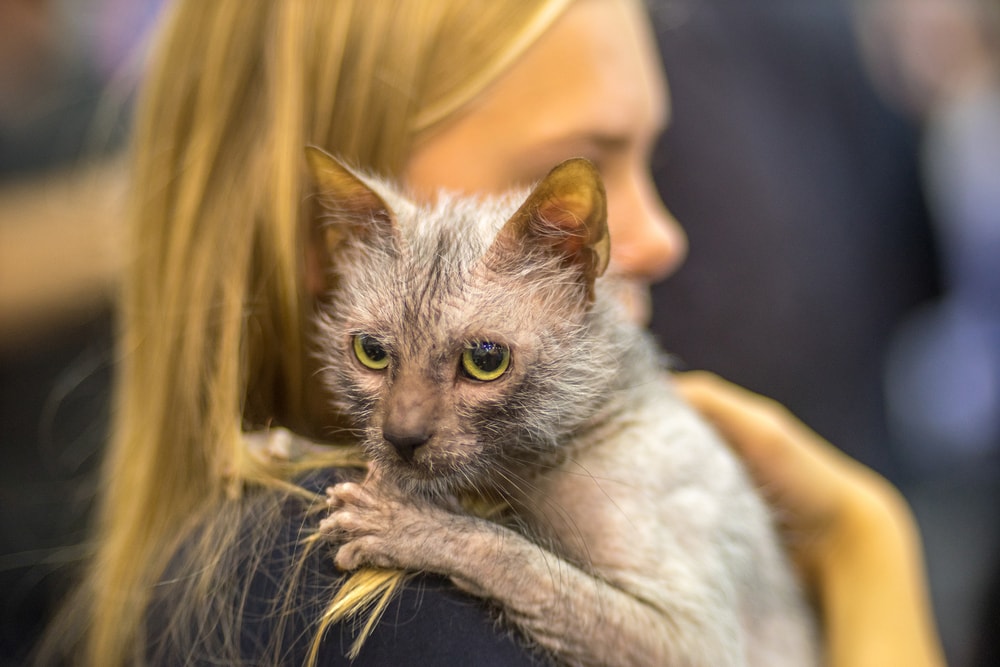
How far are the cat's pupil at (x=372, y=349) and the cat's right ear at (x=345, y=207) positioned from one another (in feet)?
0.38

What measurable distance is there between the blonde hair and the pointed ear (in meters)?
0.38

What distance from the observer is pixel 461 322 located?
2.35ft

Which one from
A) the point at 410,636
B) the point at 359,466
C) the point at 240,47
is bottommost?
the point at 410,636

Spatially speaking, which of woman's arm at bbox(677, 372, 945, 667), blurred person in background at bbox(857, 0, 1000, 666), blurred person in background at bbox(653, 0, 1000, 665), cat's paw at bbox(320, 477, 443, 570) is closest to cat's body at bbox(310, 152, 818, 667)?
cat's paw at bbox(320, 477, 443, 570)

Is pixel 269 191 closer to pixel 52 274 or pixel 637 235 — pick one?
pixel 637 235

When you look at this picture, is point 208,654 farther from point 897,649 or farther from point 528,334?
point 897,649

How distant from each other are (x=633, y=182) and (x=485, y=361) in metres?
0.56

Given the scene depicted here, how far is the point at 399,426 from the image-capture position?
689mm

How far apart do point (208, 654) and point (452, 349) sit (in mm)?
603

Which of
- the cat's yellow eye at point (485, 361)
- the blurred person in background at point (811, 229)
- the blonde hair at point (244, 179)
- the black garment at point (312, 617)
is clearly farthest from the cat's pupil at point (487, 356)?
the blurred person in background at point (811, 229)

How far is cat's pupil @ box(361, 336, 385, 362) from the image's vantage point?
0.74 m

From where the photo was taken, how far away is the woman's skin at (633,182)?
103 cm

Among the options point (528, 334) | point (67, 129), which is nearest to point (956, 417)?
point (528, 334)

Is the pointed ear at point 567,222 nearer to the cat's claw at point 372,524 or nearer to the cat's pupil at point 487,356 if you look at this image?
the cat's pupil at point 487,356
